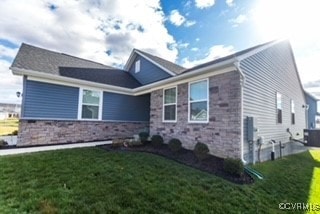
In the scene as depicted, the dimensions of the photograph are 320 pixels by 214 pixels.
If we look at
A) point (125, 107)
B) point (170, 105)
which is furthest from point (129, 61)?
point (170, 105)

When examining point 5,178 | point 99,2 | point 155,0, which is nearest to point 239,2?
point 155,0

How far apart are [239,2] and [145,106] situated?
8.09 m

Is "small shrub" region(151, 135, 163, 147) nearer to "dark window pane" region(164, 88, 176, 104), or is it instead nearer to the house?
the house

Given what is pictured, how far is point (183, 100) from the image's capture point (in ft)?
25.7

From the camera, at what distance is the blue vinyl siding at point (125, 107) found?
34.7ft

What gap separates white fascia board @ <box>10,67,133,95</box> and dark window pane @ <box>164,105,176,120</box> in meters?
3.55

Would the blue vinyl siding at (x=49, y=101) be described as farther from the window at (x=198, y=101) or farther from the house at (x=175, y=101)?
the window at (x=198, y=101)

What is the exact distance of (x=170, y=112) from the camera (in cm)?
872

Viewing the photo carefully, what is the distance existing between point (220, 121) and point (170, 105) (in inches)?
122

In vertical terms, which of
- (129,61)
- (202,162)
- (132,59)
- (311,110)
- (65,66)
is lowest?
(202,162)

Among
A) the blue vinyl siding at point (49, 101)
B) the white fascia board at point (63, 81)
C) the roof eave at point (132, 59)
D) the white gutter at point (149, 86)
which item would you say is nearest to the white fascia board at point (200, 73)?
the white gutter at point (149, 86)

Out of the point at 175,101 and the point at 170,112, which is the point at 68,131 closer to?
the point at 170,112

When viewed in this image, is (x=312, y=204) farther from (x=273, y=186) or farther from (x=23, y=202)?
(x=23, y=202)

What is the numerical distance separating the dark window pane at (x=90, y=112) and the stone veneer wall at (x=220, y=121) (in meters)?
5.06
